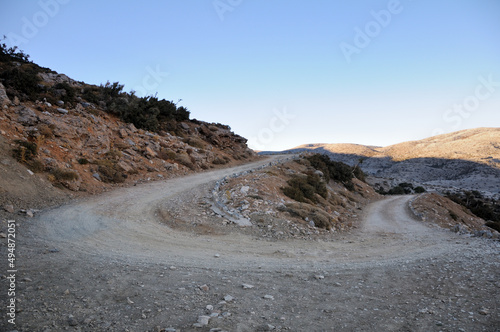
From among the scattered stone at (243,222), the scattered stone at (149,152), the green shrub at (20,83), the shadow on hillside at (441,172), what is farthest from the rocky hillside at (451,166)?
the green shrub at (20,83)

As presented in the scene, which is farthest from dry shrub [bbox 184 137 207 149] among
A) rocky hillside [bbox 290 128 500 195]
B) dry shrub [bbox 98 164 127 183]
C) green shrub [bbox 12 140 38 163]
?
rocky hillside [bbox 290 128 500 195]

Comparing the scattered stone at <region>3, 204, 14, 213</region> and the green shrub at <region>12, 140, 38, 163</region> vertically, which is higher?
the green shrub at <region>12, 140, 38, 163</region>

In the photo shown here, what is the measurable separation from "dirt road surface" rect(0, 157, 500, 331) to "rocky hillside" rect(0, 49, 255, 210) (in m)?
4.23

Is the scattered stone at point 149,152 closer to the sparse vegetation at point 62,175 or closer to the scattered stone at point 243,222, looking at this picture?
the sparse vegetation at point 62,175

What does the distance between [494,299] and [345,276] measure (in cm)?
279

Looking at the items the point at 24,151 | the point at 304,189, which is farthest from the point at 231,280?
the point at 24,151

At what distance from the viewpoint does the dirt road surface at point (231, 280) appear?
4.30 metres

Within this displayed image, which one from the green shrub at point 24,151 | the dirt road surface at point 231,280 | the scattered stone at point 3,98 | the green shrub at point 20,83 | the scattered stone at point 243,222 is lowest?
the dirt road surface at point 231,280

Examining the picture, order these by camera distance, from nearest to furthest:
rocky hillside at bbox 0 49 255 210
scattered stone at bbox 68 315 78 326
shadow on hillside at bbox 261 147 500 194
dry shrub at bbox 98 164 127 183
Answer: scattered stone at bbox 68 315 78 326 → rocky hillside at bbox 0 49 255 210 → dry shrub at bbox 98 164 127 183 → shadow on hillside at bbox 261 147 500 194

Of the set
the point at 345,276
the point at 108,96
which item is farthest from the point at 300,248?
the point at 108,96

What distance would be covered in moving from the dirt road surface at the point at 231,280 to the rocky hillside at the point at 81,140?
4.23 metres

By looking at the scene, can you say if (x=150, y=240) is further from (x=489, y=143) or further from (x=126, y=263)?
(x=489, y=143)

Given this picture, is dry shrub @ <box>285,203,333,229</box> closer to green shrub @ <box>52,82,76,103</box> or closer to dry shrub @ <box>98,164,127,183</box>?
dry shrub @ <box>98,164,127,183</box>

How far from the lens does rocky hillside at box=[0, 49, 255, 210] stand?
44.6 feet
